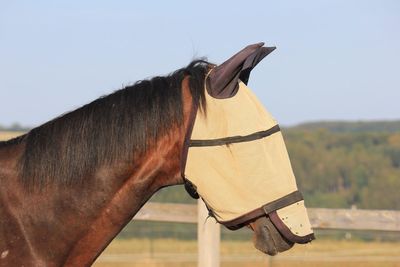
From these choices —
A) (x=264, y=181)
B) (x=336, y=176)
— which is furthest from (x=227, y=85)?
(x=336, y=176)

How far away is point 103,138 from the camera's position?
293 cm

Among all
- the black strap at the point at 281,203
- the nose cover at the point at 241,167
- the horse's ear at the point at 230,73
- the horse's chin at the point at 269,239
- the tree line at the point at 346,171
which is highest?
the horse's ear at the point at 230,73

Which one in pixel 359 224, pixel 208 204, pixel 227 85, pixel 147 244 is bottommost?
pixel 147 244

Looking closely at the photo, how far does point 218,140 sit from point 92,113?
0.50 metres

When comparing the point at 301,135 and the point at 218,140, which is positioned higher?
the point at 218,140

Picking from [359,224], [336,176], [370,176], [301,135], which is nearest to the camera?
[359,224]

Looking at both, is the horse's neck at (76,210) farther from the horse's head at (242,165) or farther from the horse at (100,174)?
the horse's head at (242,165)

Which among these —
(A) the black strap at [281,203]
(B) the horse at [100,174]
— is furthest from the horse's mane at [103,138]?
(A) the black strap at [281,203]

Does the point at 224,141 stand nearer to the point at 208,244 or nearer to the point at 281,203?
the point at 281,203

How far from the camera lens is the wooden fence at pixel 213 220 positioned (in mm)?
6410

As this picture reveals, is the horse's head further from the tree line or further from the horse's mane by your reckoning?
the tree line

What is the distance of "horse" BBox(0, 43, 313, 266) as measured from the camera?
2.89 meters

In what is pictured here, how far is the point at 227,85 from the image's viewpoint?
2896mm

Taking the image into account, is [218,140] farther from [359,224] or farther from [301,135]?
[301,135]
